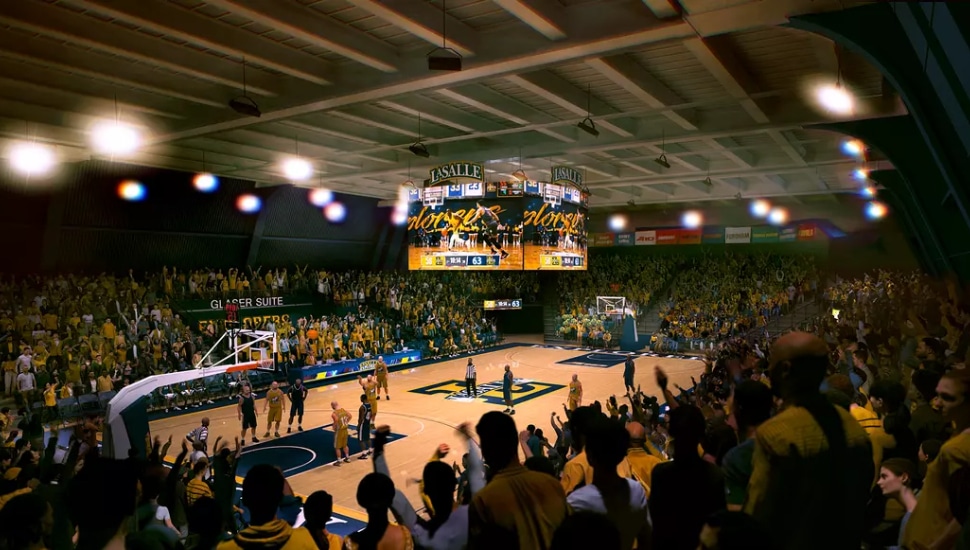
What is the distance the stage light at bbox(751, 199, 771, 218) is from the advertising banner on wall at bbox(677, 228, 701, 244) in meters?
2.97

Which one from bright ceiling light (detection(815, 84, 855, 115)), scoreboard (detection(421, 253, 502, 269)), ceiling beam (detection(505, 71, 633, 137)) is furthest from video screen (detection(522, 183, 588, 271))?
bright ceiling light (detection(815, 84, 855, 115))

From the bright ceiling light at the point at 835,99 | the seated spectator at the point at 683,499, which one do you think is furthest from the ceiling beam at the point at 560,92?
the seated spectator at the point at 683,499

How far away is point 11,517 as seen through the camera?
3066mm

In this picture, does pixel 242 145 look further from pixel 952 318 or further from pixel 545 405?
pixel 952 318

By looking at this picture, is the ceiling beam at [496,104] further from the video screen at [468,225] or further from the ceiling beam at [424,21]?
the video screen at [468,225]

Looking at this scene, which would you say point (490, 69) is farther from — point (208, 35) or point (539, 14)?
point (208, 35)

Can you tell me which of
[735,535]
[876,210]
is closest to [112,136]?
[735,535]

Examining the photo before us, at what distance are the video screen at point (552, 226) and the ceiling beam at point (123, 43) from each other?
27.5 feet

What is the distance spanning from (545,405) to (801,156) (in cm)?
1068

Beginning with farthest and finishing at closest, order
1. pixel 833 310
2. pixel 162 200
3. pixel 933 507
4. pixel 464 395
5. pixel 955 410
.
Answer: pixel 833 310, pixel 162 200, pixel 464 395, pixel 955 410, pixel 933 507

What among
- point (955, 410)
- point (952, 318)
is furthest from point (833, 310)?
point (955, 410)

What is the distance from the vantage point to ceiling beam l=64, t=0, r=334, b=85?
791 cm

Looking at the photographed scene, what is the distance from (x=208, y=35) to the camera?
344 inches

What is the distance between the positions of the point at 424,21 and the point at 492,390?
15.3m
